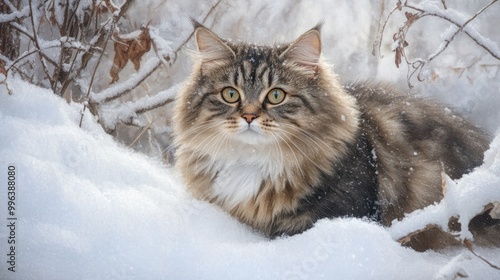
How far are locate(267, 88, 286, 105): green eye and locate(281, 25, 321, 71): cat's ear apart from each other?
18 cm

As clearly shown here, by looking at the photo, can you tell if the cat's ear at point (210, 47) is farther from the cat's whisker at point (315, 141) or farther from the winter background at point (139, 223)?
the cat's whisker at point (315, 141)

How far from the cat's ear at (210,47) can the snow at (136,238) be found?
2.32 feet

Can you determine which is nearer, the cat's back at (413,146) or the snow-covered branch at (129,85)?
the cat's back at (413,146)

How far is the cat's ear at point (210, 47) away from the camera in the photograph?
97.9 inches

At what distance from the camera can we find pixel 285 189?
239cm

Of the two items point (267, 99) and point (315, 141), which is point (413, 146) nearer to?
point (315, 141)

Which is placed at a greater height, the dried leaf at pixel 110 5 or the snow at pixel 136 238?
the dried leaf at pixel 110 5

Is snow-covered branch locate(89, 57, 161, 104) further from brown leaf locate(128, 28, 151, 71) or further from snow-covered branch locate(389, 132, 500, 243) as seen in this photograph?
snow-covered branch locate(389, 132, 500, 243)

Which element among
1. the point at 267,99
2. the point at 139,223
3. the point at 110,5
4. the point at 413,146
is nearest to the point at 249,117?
the point at 267,99

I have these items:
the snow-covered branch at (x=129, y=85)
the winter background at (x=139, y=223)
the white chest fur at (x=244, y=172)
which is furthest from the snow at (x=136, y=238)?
the snow-covered branch at (x=129, y=85)

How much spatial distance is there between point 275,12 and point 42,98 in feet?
6.70

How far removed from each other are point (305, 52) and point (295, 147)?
438mm

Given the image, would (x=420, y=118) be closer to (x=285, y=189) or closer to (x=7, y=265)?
(x=285, y=189)

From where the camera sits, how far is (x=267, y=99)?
2391mm
